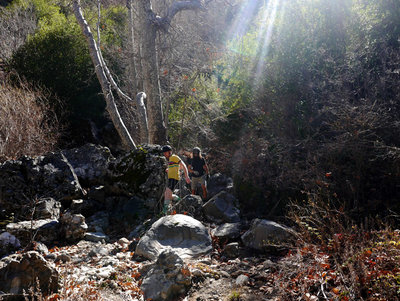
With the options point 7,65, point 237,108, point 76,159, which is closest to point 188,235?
point 76,159

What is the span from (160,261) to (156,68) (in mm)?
7732

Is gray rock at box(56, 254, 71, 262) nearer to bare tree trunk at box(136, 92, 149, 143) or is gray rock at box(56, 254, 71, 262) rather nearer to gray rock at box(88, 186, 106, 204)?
gray rock at box(88, 186, 106, 204)

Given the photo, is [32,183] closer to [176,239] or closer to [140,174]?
[140,174]

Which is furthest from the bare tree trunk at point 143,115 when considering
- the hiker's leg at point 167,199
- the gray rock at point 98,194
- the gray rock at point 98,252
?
the gray rock at point 98,252

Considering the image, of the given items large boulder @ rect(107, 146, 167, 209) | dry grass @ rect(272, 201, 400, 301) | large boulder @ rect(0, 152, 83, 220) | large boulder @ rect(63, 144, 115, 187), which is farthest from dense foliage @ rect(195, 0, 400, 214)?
large boulder @ rect(0, 152, 83, 220)

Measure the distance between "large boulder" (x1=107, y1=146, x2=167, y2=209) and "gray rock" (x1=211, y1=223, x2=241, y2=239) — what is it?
1801 mm

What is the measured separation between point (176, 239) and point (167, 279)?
3.91ft

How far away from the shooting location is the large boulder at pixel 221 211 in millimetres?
6988

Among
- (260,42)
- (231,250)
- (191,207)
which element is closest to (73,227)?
(191,207)

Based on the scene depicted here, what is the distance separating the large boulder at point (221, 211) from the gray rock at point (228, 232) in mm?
832

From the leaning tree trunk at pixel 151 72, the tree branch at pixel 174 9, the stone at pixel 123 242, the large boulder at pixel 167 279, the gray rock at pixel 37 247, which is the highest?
the tree branch at pixel 174 9

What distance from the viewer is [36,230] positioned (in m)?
5.91

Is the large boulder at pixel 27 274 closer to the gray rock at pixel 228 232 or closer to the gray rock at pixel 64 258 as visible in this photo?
the gray rock at pixel 64 258

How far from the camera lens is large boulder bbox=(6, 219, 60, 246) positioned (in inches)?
226
